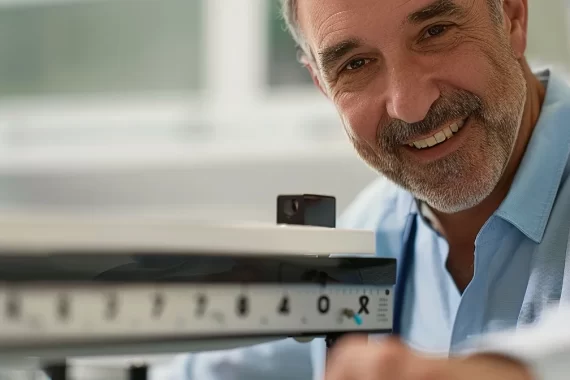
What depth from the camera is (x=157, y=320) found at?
1.67 ft

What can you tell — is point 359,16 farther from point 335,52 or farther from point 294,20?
point 294,20

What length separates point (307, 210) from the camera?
657 mm

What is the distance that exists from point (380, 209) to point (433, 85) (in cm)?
29

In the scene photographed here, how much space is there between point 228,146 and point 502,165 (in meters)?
1.19

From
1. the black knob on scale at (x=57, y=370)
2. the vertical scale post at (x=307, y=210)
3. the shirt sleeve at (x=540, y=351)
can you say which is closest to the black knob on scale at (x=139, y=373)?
the black knob on scale at (x=57, y=370)

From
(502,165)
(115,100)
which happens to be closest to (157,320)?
(502,165)

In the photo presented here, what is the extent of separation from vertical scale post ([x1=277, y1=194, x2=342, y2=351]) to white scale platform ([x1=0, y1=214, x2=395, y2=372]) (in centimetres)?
6

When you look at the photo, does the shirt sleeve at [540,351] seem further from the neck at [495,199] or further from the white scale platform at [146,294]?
the neck at [495,199]

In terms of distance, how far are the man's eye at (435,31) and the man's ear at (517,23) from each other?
0.36ft

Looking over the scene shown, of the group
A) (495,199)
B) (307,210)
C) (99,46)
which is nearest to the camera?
(307,210)

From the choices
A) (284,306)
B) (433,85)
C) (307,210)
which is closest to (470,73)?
(433,85)

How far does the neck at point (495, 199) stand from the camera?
898mm

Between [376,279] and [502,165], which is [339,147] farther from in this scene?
[376,279]

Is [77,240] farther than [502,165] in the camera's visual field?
No
